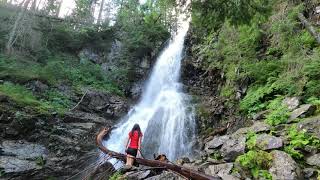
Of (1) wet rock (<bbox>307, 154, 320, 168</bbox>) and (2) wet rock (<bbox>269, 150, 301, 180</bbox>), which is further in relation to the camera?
(1) wet rock (<bbox>307, 154, 320, 168</bbox>)

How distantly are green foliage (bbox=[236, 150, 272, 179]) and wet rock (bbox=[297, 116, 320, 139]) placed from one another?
1.42 m

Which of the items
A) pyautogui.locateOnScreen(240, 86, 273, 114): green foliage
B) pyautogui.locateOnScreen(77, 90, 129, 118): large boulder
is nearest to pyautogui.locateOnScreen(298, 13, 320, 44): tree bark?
pyautogui.locateOnScreen(240, 86, 273, 114): green foliage

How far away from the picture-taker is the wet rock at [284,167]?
6.48 m

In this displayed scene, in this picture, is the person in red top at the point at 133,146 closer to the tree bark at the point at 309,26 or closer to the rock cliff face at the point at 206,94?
the rock cliff face at the point at 206,94

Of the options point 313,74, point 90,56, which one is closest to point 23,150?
point 313,74

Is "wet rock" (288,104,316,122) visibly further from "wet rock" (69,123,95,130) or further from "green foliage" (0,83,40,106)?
"green foliage" (0,83,40,106)

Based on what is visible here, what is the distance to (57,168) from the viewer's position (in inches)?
463

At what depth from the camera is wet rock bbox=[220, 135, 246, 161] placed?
26.4 feet

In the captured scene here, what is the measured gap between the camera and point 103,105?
1688cm

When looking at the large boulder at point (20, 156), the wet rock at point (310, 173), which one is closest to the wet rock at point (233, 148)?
the wet rock at point (310, 173)

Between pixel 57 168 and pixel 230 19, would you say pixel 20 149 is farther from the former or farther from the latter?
pixel 230 19

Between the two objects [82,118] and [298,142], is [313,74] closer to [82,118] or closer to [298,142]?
[298,142]

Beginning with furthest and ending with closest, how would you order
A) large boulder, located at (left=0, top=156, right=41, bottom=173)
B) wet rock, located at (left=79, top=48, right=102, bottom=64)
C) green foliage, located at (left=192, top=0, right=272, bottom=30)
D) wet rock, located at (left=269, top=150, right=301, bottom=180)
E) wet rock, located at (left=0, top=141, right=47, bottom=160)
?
wet rock, located at (left=79, top=48, right=102, bottom=64), wet rock, located at (left=0, top=141, right=47, bottom=160), large boulder, located at (left=0, top=156, right=41, bottom=173), green foliage, located at (left=192, top=0, right=272, bottom=30), wet rock, located at (left=269, top=150, right=301, bottom=180)

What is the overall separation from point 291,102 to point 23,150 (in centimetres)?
943
